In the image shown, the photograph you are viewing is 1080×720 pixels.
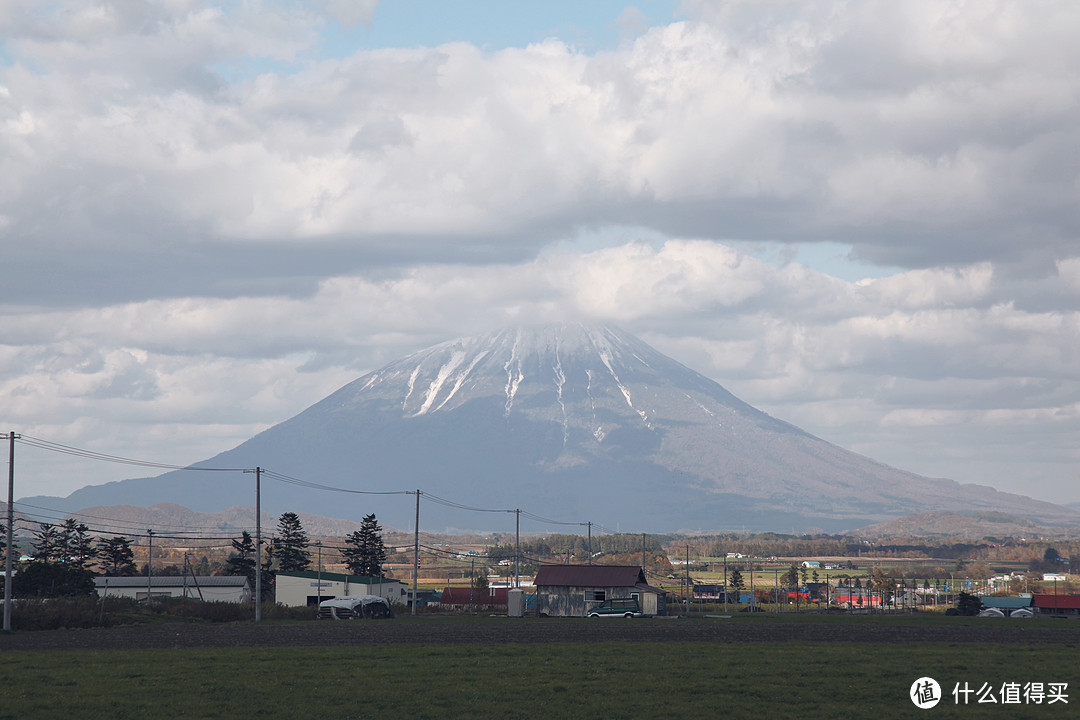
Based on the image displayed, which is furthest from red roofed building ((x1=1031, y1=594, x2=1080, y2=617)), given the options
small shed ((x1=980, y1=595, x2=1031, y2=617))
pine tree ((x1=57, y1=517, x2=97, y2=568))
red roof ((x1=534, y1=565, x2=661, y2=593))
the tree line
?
pine tree ((x1=57, y1=517, x2=97, y2=568))

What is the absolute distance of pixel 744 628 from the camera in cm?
5362

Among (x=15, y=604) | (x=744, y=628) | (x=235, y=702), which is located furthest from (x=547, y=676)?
(x=15, y=604)

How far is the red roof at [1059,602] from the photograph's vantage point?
104375 millimetres

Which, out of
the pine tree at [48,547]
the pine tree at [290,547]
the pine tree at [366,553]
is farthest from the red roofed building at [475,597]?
the pine tree at [48,547]

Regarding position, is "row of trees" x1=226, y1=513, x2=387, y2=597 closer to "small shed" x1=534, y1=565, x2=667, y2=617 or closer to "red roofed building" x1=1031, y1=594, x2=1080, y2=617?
"small shed" x1=534, y1=565, x2=667, y2=617

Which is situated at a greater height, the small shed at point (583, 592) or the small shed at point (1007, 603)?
the small shed at point (583, 592)

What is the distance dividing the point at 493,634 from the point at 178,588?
193ft

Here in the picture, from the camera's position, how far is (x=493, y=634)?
50000 millimetres

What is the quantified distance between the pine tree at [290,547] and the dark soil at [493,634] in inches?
2160

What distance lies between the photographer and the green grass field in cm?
2702

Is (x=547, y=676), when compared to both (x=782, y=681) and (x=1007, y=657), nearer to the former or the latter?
(x=782, y=681)

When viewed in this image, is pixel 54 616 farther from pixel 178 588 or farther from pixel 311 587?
pixel 178 588

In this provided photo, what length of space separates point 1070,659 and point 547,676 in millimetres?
17445

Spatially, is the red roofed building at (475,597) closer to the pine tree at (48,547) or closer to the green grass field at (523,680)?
the pine tree at (48,547)
